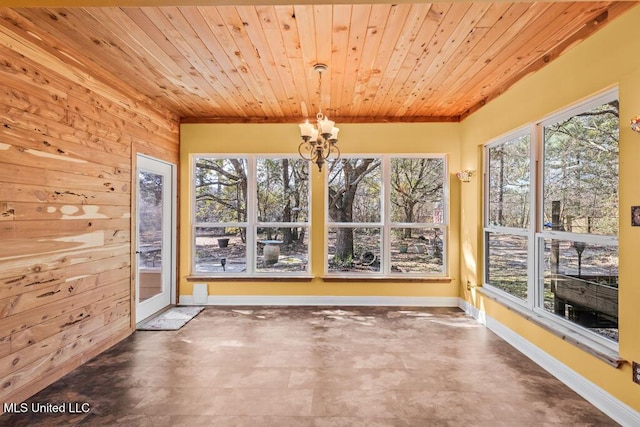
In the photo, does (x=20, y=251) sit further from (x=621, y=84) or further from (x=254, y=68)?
(x=621, y=84)

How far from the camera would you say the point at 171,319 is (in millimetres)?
4016

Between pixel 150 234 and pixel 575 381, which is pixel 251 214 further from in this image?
pixel 575 381

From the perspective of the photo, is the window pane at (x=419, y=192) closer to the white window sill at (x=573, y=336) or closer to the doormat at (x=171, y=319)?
the white window sill at (x=573, y=336)

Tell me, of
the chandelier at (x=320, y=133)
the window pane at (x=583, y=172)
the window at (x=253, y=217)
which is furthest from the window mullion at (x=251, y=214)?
the window pane at (x=583, y=172)

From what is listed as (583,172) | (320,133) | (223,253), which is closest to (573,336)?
(583,172)

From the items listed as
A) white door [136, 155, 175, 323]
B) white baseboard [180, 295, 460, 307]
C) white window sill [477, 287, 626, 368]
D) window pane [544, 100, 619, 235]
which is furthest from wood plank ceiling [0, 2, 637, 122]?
white baseboard [180, 295, 460, 307]

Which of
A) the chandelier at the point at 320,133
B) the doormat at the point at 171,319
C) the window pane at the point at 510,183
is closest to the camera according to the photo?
the chandelier at the point at 320,133

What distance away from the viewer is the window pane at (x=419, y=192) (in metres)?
4.68

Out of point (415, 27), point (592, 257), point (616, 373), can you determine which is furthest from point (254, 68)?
point (616, 373)

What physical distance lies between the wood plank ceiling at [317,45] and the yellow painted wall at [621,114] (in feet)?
0.43

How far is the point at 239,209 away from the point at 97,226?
1.93 metres

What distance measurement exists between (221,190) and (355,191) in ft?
6.52

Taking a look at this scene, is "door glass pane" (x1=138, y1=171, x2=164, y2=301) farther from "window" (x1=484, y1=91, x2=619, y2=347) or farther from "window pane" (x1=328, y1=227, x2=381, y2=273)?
"window" (x1=484, y1=91, x2=619, y2=347)

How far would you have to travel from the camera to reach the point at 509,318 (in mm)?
3367
